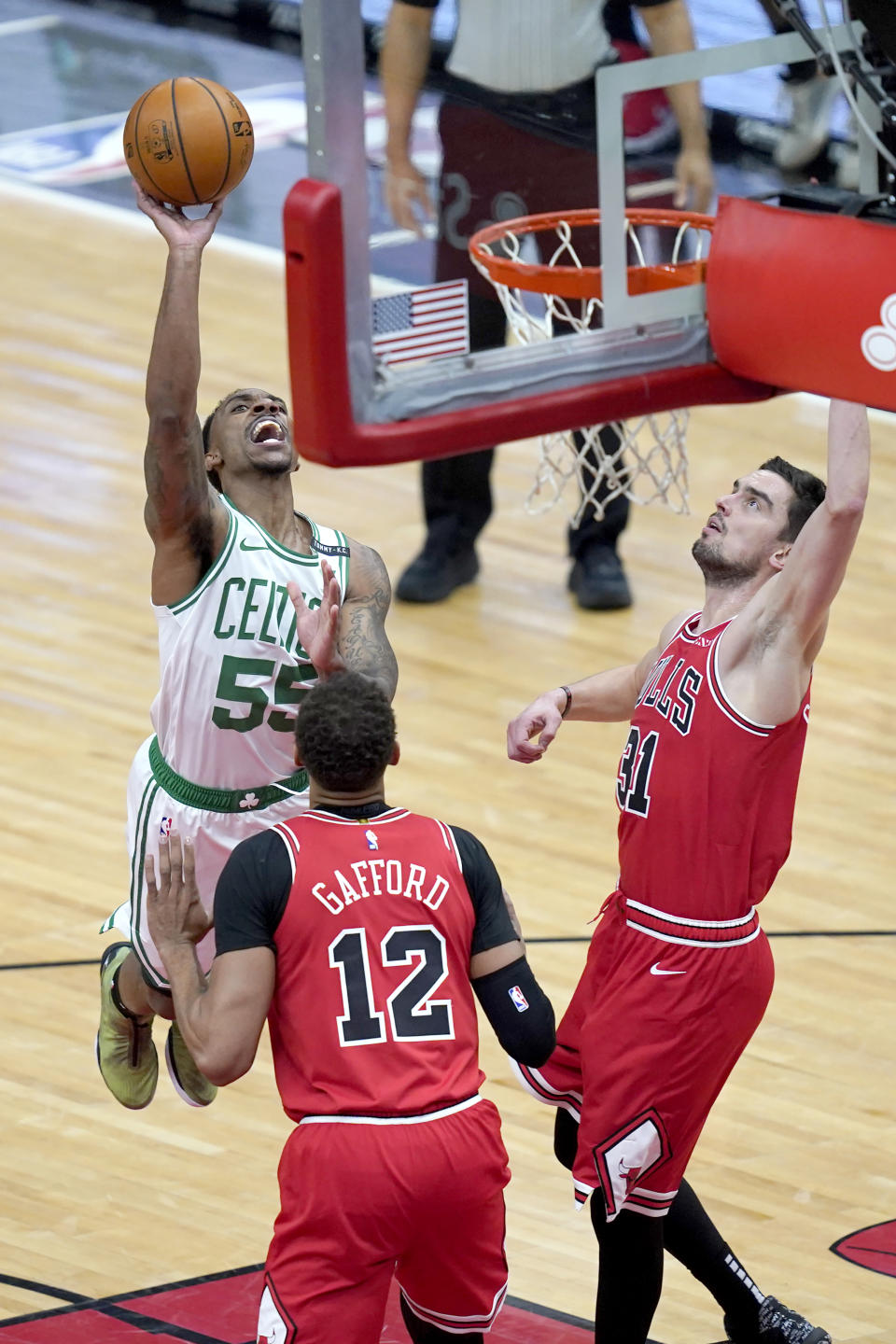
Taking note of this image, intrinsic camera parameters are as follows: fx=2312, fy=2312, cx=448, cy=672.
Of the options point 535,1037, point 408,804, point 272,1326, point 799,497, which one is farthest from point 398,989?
point 408,804

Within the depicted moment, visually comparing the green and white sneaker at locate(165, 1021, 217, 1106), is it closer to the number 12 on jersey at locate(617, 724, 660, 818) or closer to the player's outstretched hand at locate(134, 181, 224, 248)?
the number 12 on jersey at locate(617, 724, 660, 818)

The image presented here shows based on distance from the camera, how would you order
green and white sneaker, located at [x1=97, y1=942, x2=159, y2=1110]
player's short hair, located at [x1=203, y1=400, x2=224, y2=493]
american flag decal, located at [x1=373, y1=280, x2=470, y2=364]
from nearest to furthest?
american flag decal, located at [x1=373, y1=280, x2=470, y2=364] → player's short hair, located at [x1=203, y1=400, x2=224, y2=493] → green and white sneaker, located at [x1=97, y1=942, x2=159, y2=1110]

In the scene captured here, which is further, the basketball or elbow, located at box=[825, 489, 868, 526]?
the basketball

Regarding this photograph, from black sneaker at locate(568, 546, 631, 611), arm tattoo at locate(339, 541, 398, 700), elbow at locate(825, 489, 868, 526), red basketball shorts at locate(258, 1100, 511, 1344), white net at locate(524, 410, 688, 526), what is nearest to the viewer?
red basketball shorts at locate(258, 1100, 511, 1344)

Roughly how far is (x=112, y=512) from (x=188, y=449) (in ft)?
17.2

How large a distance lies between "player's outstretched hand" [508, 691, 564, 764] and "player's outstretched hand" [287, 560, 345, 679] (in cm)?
40

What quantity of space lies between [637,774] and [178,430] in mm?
1143

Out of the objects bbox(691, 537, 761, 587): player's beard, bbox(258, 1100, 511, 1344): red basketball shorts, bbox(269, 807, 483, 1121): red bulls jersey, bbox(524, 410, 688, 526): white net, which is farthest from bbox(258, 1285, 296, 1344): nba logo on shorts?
bbox(524, 410, 688, 526): white net

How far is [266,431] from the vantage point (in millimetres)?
5098

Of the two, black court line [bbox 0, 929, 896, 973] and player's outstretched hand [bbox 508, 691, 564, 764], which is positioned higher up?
player's outstretched hand [bbox 508, 691, 564, 764]

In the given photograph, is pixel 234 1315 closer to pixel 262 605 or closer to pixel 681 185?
pixel 262 605

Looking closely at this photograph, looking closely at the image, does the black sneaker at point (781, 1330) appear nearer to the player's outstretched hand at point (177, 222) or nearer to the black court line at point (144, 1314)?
the black court line at point (144, 1314)

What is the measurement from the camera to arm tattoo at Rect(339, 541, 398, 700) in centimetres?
496

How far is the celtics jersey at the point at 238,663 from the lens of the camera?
195 inches
